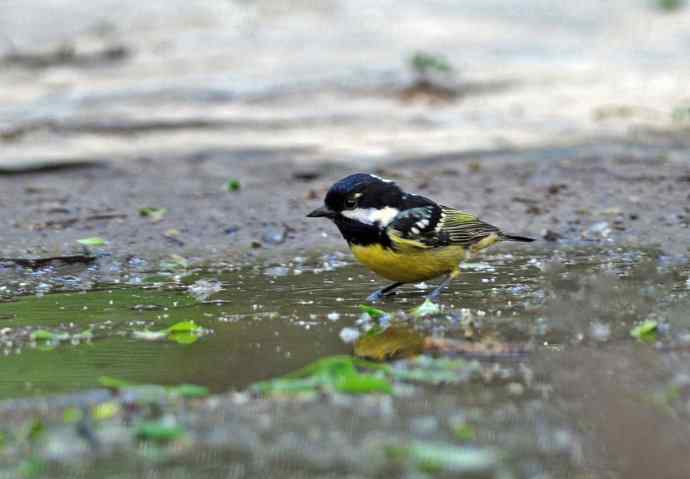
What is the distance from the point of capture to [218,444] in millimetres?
4215

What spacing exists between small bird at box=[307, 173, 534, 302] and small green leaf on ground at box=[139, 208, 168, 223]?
2.55 meters

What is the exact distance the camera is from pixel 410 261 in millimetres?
7109

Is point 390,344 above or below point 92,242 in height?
above

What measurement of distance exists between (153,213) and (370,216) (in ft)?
9.77

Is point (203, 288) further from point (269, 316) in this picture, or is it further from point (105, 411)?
point (105, 411)

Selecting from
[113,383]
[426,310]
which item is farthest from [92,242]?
[113,383]

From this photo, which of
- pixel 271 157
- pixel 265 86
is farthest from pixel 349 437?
pixel 265 86

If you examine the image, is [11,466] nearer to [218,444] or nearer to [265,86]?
[218,444]

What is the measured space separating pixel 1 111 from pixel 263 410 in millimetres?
8678

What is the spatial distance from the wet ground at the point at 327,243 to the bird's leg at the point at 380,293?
0.22 ft

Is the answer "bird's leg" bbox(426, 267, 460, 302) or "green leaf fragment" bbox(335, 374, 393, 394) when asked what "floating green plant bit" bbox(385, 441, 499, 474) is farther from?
"bird's leg" bbox(426, 267, 460, 302)

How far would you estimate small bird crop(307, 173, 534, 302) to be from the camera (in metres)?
6.99

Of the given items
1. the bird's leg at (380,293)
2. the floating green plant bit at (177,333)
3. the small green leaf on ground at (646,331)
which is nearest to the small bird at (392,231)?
the bird's leg at (380,293)

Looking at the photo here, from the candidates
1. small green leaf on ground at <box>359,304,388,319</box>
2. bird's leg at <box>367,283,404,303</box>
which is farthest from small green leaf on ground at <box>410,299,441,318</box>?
bird's leg at <box>367,283,404,303</box>
